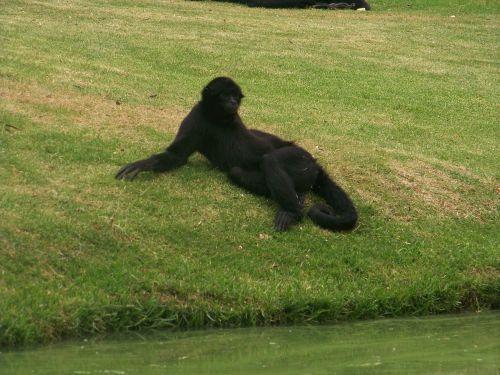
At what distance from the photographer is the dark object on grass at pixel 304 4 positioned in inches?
1115

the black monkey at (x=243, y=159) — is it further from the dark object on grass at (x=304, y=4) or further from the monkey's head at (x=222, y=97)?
the dark object on grass at (x=304, y=4)

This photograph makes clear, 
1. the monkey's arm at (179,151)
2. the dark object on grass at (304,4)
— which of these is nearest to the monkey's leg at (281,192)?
the monkey's arm at (179,151)

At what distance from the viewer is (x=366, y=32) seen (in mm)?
25938

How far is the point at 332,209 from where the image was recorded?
501 inches

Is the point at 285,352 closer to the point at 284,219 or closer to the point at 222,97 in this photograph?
the point at 284,219

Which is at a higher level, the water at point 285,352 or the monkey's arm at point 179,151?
the monkey's arm at point 179,151

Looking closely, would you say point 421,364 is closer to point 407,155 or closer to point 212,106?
point 212,106

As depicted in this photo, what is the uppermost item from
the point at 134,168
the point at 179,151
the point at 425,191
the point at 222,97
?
the point at 222,97

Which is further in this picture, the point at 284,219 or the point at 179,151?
the point at 179,151

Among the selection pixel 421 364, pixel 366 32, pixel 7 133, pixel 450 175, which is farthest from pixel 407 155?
pixel 366 32

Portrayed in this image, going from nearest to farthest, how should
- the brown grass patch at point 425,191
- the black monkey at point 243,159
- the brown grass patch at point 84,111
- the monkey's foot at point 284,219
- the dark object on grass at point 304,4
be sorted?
the monkey's foot at point 284,219
the black monkey at point 243,159
the brown grass patch at point 425,191
the brown grass patch at point 84,111
the dark object on grass at point 304,4

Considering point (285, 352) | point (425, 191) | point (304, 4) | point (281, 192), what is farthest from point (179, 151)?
point (304, 4)

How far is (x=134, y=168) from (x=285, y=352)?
376 centimetres

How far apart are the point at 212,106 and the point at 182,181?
98 centimetres
